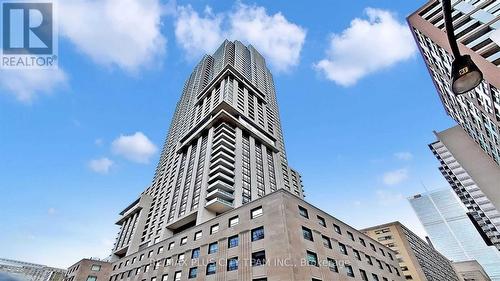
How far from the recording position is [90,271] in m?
48.3

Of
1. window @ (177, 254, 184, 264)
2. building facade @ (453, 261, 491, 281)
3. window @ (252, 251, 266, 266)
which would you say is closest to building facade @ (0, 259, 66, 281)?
window @ (177, 254, 184, 264)

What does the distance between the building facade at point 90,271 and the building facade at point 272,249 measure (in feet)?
76.3

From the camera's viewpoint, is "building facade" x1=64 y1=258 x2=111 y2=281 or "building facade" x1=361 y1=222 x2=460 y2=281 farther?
"building facade" x1=361 y1=222 x2=460 y2=281

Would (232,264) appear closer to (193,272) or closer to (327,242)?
(193,272)

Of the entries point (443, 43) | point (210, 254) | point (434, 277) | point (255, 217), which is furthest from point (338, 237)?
point (434, 277)

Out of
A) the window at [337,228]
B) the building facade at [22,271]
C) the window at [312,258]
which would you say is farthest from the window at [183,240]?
the building facade at [22,271]

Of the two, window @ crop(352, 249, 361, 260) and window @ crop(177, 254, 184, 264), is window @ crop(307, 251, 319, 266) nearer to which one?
window @ crop(352, 249, 361, 260)

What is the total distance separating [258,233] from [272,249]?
258 centimetres

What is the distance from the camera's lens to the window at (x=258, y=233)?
22469 millimetres

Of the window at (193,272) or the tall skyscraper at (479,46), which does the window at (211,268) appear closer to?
the window at (193,272)

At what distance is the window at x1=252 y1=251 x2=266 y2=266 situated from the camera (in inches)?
819

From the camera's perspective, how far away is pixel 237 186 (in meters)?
45.4

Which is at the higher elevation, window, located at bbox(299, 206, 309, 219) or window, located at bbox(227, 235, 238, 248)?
window, located at bbox(299, 206, 309, 219)

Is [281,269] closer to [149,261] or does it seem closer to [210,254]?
[210,254]
